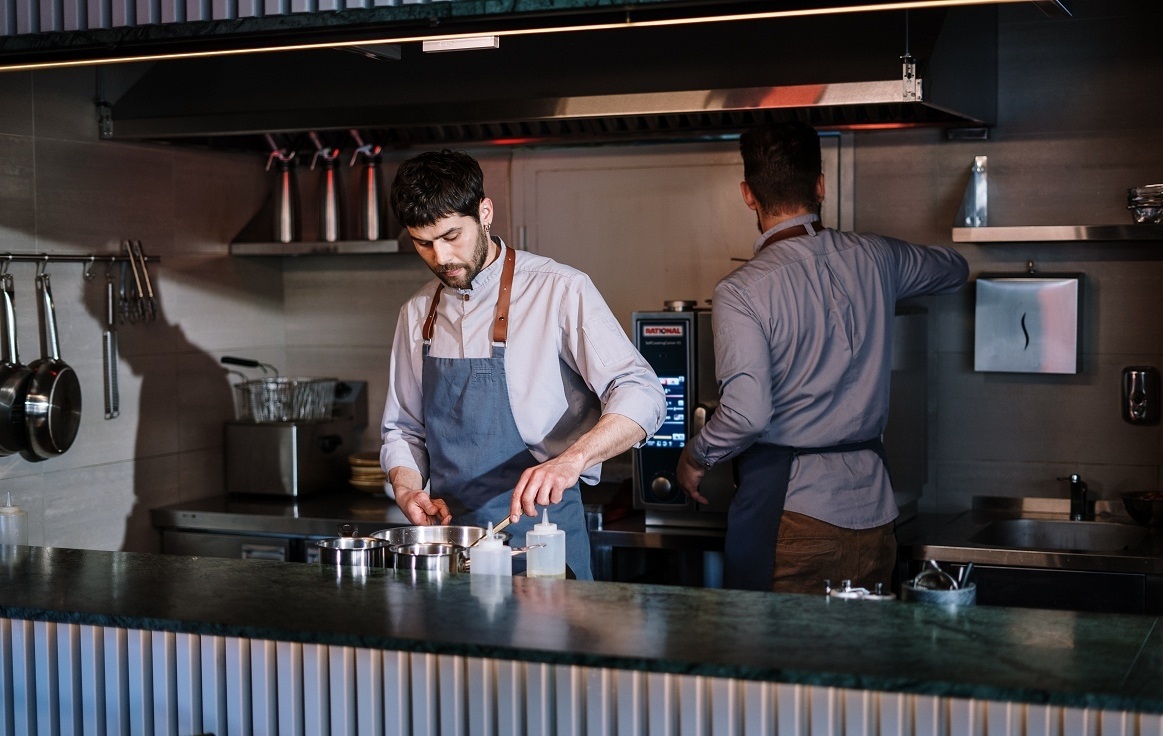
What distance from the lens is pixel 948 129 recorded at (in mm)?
4039

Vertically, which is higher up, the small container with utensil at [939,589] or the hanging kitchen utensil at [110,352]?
the hanging kitchen utensil at [110,352]

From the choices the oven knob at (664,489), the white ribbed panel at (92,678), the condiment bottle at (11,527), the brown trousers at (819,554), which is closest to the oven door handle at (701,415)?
the oven knob at (664,489)

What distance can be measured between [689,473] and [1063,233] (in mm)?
1265

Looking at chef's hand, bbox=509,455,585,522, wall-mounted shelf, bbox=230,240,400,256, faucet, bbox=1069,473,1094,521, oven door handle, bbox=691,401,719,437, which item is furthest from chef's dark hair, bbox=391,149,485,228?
faucet, bbox=1069,473,1094,521

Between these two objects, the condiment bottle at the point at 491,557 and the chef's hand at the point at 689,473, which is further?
the chef's hand at the point at 689,473

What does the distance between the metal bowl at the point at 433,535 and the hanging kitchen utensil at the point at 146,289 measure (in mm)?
2010

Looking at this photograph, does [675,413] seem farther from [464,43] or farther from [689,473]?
[464,43]

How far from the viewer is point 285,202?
470 centimetres

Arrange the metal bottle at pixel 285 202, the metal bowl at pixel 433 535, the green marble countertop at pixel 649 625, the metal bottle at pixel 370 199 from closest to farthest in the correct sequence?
the green marble countertop at pixel 649 625 < the metal bowl at pixel 433 535 < the metal bottle at pixel 370 199 < the metal bottle at pixel 285 202

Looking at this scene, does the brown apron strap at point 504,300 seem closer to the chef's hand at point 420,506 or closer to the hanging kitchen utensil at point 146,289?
the chef's hand at point 420,506

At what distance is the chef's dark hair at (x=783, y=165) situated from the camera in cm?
336

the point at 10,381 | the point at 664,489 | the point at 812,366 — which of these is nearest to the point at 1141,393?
the point at 812,366

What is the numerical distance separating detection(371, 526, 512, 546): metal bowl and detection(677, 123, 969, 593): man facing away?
99 centimetres

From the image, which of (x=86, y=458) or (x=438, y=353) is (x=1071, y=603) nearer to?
(x=438, y=353)
